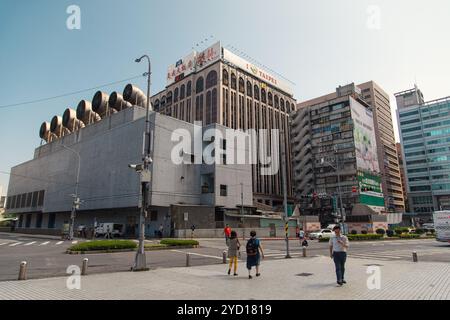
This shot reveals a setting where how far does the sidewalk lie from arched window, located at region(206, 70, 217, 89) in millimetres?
Result: 76646

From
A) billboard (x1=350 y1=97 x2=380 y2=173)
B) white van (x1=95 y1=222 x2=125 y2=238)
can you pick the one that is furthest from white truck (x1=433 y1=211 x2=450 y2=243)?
billboard (x1=350 y1=97 x2=380 y2=173)

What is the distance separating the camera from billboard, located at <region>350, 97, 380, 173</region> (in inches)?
3092

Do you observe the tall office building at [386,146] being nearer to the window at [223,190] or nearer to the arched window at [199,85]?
the arched window at [199,85]

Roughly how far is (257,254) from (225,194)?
38394mm

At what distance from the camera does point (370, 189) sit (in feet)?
261

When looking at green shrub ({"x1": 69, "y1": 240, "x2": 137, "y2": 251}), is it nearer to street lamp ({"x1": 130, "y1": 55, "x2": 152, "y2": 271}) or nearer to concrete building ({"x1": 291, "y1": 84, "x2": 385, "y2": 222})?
street lamp ({"x1": 130, "y1": 55, "x2": 152, "y2": 271})

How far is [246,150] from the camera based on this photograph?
184 feet

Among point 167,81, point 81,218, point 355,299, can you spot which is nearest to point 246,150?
point 81,218

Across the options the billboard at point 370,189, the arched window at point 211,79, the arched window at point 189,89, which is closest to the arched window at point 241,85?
the arched window at point 211,79

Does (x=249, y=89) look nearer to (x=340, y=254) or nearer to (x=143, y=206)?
(x=143, y=206)

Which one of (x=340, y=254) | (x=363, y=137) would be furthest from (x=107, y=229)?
(x=363, y=137)

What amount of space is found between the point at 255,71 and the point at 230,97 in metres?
17.9
